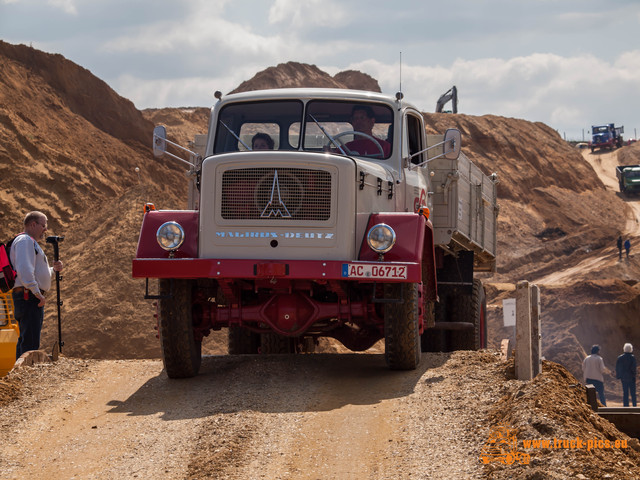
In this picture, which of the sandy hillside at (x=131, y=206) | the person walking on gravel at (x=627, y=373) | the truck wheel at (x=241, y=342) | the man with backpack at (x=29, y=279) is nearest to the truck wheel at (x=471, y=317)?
the truck wheel at (x=241, y=342)

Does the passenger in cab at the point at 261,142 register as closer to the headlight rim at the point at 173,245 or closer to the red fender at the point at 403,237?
the headlight rim at the point at 173,245

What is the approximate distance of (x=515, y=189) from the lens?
51.3 m

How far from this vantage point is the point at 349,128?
32.0 ft

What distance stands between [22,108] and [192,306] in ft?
67.1

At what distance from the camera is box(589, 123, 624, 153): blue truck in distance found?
2694 inches

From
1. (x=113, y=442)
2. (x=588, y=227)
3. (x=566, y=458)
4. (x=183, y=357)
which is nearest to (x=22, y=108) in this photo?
(x=183, y=357)

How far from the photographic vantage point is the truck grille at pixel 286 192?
27.5 feet

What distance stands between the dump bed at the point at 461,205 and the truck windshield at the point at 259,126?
7.43 ft

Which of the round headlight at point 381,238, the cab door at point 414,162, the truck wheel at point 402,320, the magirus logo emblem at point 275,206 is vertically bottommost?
the truck wheel at point 402,320

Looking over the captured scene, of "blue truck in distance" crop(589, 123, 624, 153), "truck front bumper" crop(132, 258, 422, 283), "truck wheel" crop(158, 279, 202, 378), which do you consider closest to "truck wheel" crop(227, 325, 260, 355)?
"truck wheel" crop(158, 279, 202, 378)

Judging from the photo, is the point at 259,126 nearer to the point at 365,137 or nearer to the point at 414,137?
the point at 365,137

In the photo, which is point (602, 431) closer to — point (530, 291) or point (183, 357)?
point (530, 291)

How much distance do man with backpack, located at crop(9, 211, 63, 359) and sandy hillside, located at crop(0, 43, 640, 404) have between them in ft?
26.7

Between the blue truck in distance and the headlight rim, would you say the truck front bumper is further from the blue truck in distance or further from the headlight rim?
the blue truck in distance
